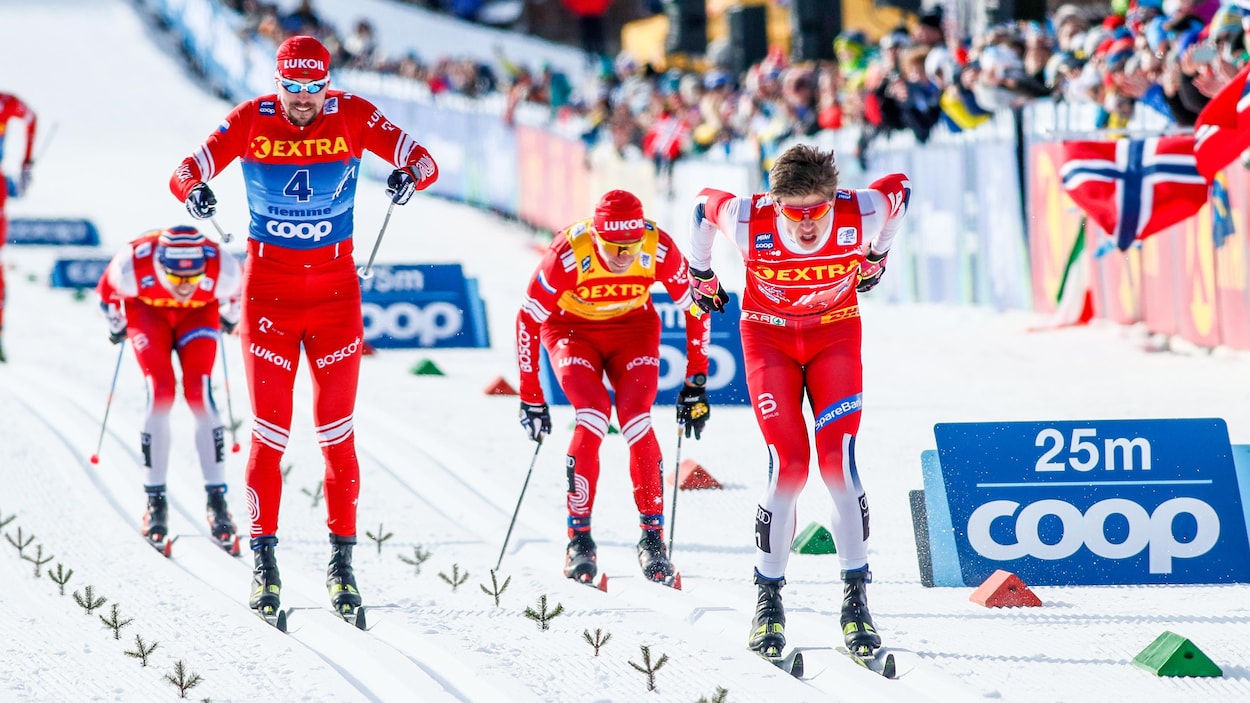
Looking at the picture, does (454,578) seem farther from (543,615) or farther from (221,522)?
(221,522)

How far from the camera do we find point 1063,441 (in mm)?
6961

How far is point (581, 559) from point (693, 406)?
33.6 inches

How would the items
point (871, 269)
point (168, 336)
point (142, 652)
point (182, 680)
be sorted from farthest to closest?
point (168, 336)
point (871, 269)
point (142, 652)
point (182, 680)

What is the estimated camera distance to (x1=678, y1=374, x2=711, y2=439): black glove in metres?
7.43

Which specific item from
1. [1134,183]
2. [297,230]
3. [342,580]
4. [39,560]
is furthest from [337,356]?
[1134,183]

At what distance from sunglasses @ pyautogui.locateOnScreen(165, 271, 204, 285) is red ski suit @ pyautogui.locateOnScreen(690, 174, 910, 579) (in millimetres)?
3444

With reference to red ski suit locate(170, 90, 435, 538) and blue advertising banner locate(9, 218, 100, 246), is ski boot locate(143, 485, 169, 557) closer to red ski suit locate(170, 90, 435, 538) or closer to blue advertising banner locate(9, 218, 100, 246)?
red ski suit locate(170, 90, 435, 538)

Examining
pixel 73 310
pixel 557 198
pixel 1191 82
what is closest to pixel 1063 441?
pixel 1191 82

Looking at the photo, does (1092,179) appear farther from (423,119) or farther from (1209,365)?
(423,119)

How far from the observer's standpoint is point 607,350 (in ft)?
26.3

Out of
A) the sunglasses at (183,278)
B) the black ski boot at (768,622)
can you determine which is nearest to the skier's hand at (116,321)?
the sunglasses at (183,278)

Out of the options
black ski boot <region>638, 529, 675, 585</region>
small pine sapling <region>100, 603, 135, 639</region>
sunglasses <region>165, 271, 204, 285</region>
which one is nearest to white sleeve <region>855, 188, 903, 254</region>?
black ski boot <region>638, 529, 675, 585</region>

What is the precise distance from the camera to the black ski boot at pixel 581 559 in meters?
7.57

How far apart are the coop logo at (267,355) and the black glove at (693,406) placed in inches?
66.7
